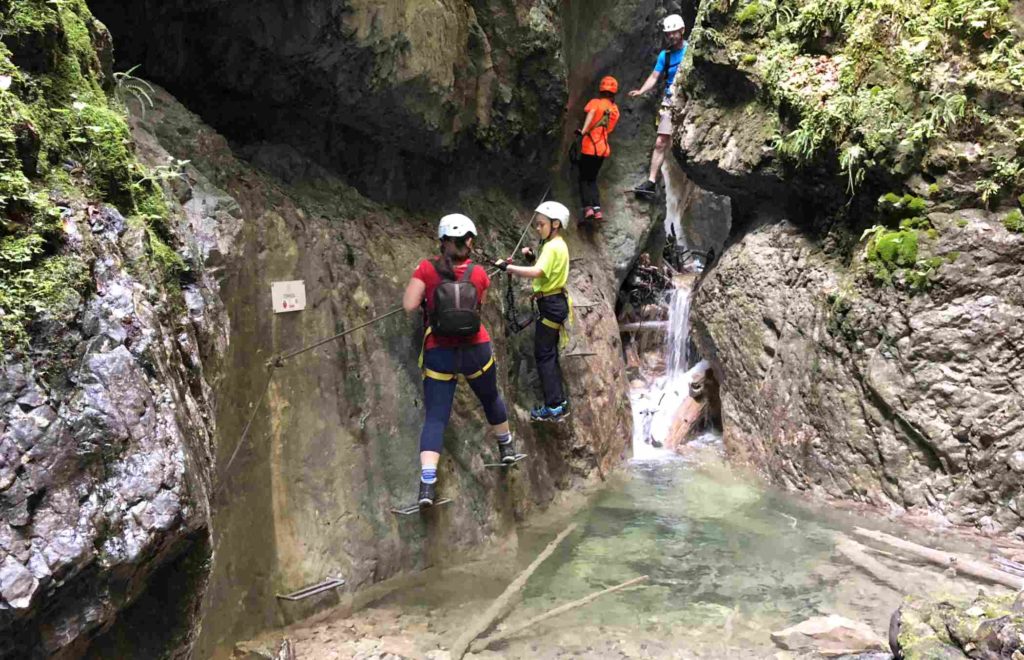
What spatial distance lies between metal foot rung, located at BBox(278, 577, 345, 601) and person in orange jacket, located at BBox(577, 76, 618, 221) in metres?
6.49

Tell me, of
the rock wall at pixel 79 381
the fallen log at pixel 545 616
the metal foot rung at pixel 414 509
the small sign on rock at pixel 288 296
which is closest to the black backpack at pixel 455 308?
the small sign on rock at pixel 288 296

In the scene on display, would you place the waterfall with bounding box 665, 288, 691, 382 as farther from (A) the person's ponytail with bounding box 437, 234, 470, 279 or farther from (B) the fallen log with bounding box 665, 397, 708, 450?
(A) the person's ponytail with bounding box 437, 234, 470, 279

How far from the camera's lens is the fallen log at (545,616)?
15.2 feet

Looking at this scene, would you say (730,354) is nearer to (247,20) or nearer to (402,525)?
(402,525)

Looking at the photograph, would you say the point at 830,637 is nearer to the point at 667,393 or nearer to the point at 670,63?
the point at 667,393

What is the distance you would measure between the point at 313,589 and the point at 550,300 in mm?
3652

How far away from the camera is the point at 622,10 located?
1010 cm

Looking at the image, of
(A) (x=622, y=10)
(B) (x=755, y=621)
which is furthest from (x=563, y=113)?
(B) (x=755, y=621)

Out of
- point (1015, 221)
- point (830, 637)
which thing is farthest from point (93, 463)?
point (1015, 221)

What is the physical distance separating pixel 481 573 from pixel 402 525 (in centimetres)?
81

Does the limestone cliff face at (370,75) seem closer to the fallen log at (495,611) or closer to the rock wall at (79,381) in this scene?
the rock wall at (79,381)

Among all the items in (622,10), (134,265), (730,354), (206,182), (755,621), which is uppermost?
(622,10)

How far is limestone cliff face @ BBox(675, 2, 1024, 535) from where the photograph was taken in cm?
634

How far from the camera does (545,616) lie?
5016 mm
